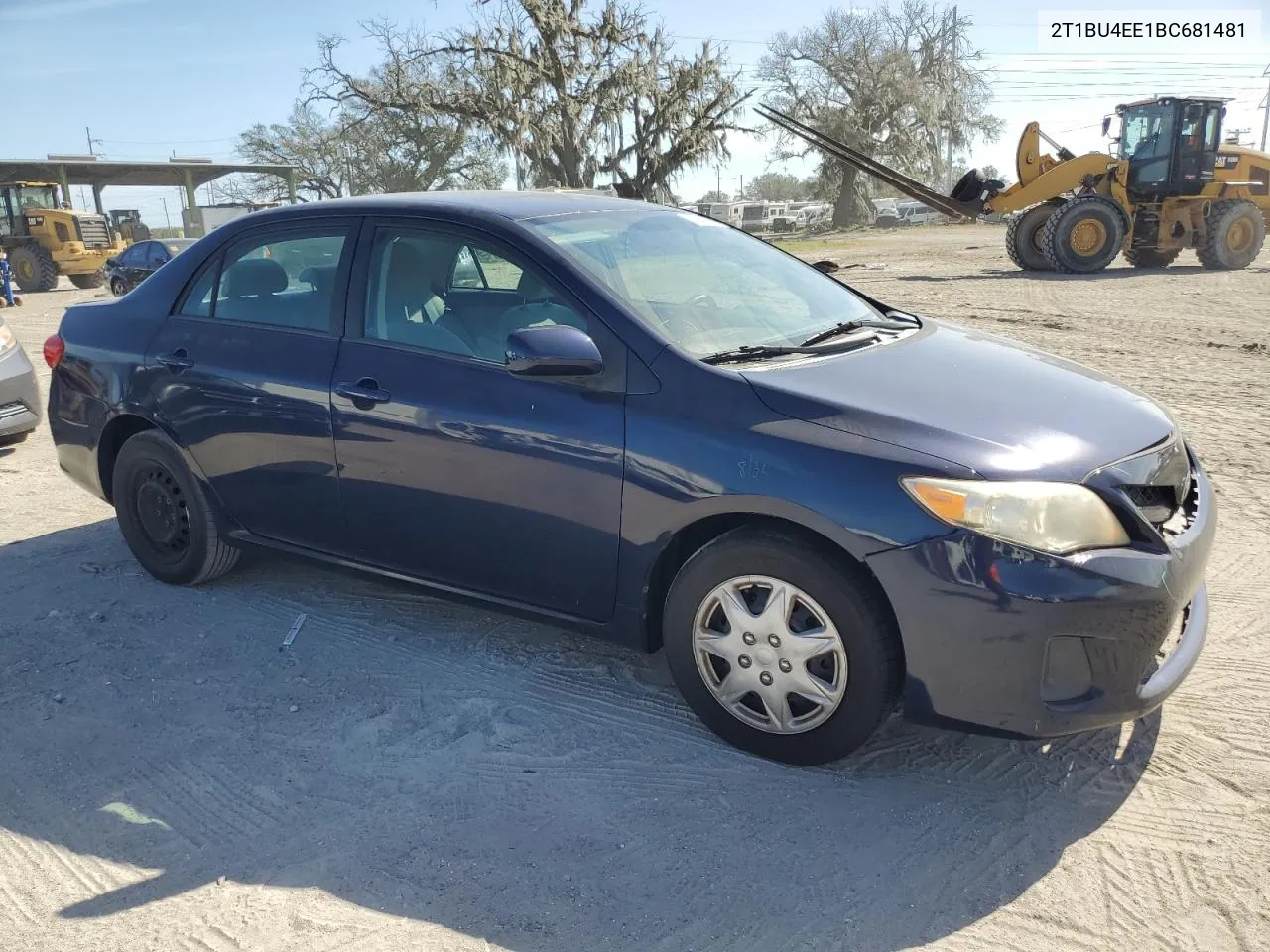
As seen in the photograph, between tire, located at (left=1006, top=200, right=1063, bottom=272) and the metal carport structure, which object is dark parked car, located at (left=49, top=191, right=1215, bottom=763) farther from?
the metal carport structure

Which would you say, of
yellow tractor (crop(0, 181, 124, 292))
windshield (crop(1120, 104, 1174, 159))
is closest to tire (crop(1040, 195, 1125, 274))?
windshield (crop(1120, 104, 1174, 159))

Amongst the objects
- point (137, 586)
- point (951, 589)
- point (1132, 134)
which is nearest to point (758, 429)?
point (951, 589)

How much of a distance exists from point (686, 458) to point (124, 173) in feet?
176

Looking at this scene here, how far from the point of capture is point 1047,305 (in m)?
14.2

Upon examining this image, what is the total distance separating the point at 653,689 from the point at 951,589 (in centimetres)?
132

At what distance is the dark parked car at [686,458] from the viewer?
2.72 meters

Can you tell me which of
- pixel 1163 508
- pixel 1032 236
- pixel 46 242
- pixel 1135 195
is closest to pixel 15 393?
pixel 1163 508

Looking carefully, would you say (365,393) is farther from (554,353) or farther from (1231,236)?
(1231,236)

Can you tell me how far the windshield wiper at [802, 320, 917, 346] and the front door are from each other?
76 cm

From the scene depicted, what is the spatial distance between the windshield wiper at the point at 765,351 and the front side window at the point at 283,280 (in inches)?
62.6

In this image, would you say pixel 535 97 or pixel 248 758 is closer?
pixel 248 758

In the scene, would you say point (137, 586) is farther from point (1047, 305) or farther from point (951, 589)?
point (1047, 305)

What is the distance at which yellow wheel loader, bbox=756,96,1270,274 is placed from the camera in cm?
1845

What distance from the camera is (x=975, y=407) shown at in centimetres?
302
